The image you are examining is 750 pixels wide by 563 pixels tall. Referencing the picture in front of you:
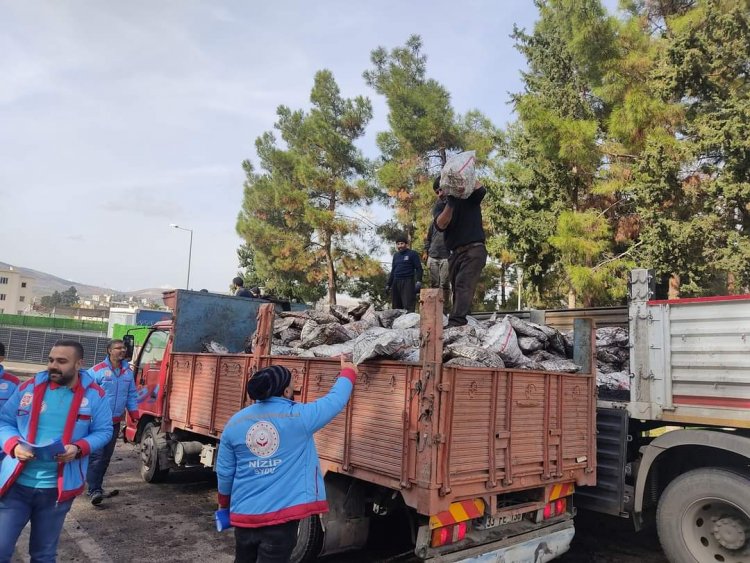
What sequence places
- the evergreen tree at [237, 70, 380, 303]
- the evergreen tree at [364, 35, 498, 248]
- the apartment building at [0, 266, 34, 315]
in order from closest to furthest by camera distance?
the evergreen tree at [364, 35, 498, 248], the evergreen tree at [237, 70, 380, 303], the apartment building at [0, 266, 34, 315]

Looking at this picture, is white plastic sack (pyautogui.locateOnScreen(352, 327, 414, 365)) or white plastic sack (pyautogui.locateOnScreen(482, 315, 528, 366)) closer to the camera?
white plastic sack (pyautogui.locateOnScreen(352, 327, 414, 365))

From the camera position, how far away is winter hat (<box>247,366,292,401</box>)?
2.78 meters

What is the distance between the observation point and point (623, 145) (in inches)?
595

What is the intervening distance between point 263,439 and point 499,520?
1.95 m

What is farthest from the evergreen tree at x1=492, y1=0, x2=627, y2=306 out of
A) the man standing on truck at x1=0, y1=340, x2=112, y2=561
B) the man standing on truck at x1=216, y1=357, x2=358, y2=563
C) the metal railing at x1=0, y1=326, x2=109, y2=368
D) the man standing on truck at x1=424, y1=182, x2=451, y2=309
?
the metal railing at x1=0, y1=326, x2=109, y2=368

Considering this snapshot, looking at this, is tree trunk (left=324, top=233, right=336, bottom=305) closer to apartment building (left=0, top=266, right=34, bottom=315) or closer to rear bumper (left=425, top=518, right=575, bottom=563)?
rear bumper (left=425, top=518, right=575, bottom=563)

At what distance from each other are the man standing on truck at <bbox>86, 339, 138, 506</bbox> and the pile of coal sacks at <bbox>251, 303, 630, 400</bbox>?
1887 mm

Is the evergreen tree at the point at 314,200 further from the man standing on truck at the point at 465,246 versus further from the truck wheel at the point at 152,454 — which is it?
the man standing on truck at the point at 465,246

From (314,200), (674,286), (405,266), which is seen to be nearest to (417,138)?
(314,200)

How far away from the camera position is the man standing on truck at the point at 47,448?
9.98 ft

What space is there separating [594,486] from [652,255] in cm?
1107

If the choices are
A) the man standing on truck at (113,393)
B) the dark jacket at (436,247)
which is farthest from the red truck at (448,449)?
the dark jacket at (436,247)

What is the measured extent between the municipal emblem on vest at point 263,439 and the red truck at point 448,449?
35.8 inches

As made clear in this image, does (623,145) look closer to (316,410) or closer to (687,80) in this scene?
(687,80)
